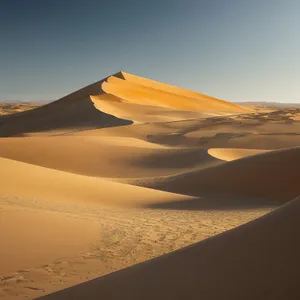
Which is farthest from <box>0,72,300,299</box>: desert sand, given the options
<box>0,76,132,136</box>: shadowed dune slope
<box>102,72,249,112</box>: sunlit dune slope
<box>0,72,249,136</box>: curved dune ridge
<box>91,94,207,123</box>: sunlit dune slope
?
<box>102,72,249,112</box>: sunlit dune slope

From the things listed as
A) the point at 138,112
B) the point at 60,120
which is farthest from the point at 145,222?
the point at 138,112

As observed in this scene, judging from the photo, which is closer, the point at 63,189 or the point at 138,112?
the point at 63,189

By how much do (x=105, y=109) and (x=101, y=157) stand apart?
19.8 metres

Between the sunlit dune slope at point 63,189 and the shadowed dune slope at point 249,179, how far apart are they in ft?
5.75

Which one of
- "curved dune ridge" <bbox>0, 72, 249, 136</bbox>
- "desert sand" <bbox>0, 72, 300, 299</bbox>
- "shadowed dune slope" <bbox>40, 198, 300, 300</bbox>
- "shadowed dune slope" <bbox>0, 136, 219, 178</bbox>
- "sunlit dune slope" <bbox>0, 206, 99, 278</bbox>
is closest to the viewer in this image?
"shadowed dune slope" <bbox>40, 198, 300, 300</bbox>

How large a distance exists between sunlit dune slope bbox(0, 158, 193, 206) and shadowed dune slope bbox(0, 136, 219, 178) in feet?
18.8

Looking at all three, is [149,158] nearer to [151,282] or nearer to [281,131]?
[281,131]

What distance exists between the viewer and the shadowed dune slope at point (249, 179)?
11508mm

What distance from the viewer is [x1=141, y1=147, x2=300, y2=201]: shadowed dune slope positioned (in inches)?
453

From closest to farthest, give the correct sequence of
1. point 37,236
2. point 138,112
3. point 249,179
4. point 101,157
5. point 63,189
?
point 37,236, point 63,189, point 249,179, point 101,157, point 138,112

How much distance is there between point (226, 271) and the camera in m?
3.27

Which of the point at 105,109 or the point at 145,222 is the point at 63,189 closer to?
the point at 145,222

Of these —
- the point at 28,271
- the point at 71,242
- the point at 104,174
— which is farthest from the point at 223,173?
the point at 28,271

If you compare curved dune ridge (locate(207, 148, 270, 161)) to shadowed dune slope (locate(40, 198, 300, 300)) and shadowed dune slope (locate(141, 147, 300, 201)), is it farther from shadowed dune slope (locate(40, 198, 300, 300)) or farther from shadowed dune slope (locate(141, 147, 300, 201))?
shadowed dune slope (locate(40, 198, 300, 300))
